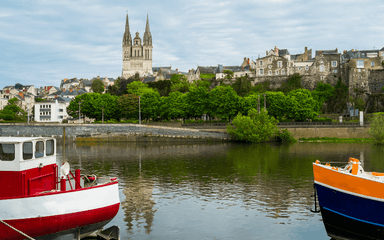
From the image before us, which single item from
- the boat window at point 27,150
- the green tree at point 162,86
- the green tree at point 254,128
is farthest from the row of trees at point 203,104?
the boat window at point 27,150

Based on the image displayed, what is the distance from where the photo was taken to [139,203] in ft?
75.3

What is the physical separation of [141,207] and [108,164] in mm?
19263

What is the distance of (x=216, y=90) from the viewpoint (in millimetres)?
87562

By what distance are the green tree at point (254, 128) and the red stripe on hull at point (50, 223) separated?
56.1 metres

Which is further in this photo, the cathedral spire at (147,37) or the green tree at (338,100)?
the cathedral spire at (147,37)

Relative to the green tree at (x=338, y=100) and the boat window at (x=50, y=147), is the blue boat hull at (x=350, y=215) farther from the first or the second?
the green tree at (x=338, y=100)

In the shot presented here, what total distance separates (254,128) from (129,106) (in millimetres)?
37819

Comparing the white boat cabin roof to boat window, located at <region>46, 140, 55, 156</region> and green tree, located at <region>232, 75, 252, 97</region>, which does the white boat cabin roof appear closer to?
boat window, located at <region>46, 140, 55, 156</region>

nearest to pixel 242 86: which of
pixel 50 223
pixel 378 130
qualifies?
pixel 378 130

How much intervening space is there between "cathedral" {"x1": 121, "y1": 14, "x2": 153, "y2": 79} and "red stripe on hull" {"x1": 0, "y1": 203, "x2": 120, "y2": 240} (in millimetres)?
167170

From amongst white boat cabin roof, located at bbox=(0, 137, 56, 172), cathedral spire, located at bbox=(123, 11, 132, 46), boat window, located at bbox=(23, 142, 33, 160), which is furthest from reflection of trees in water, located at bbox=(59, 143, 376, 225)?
cathedral spire, located at bbox=(123, 11, 132, 46)

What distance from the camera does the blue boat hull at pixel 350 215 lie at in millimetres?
15297

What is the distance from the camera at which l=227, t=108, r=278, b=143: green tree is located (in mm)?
70375

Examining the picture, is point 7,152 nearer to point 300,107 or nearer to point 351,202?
point 351,202
